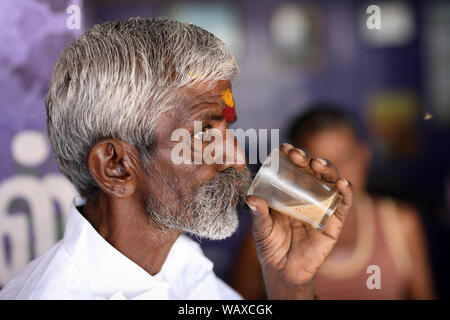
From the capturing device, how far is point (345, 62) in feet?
9.38

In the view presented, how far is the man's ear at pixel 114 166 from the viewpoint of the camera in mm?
1108

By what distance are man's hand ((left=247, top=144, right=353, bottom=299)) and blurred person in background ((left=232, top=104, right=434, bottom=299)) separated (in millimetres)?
309

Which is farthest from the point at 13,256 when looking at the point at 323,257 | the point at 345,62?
the point at 345,62

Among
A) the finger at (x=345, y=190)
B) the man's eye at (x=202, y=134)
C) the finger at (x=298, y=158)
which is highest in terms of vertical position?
the man's eye at (x=202, y=134)

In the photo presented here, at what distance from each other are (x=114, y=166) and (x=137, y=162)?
0.18 ft

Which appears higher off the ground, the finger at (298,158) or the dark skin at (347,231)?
the finger at (298,158)

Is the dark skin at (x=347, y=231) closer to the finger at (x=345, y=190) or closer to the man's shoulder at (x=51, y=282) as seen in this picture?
the finger at (x=345, y=190)

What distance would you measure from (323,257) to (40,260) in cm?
73

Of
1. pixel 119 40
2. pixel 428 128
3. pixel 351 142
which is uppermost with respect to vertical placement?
pixel 119 40

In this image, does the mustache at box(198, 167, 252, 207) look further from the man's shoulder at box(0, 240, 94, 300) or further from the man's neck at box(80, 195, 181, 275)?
the man's shoulder at box(0, 240, 94, 300)

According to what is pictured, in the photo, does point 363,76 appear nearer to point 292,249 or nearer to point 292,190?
point 292,249

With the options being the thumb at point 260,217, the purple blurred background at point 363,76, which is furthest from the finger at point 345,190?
the purple blurred background at point 363,76

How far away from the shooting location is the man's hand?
4.14 ft
